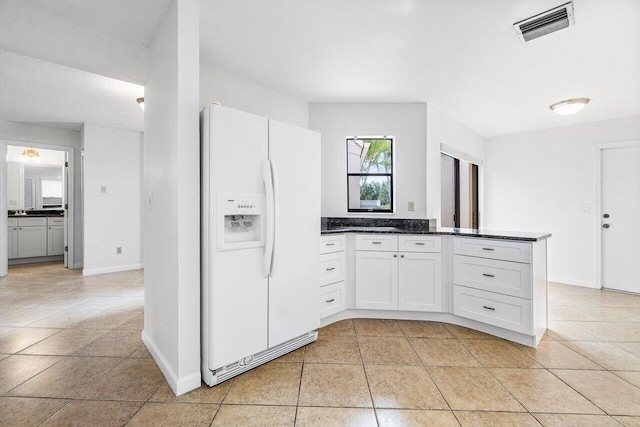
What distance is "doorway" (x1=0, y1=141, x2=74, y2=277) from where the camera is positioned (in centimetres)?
516

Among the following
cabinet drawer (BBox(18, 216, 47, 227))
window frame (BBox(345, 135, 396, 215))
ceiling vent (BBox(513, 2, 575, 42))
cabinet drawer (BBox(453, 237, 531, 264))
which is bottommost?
cabinet drawer (BBox(453, 237, 531, 264))

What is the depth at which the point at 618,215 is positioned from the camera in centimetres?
415

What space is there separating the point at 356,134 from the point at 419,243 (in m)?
1.57

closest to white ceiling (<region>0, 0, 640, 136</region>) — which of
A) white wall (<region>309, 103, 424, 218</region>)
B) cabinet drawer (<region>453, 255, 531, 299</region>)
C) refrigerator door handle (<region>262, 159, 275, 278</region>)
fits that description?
white wall (<region>309, 103, 424, 218</region>)

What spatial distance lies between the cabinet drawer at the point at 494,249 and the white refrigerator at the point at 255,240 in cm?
141

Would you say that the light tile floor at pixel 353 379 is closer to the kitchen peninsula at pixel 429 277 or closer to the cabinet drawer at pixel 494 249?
the kitchen peninsula at pixel 429 277

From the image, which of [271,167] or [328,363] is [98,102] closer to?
[271,167]

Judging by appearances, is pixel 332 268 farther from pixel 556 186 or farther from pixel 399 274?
pixel 556 186

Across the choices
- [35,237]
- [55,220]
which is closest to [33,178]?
[55,220]

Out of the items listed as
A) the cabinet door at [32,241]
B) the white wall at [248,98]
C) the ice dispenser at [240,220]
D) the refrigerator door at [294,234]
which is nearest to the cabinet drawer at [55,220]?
the cabinet door at [32,241]

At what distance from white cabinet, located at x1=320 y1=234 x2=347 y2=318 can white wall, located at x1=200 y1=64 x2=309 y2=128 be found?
1.53 m

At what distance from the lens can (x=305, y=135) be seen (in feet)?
7.84

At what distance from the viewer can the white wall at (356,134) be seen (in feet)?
12.1

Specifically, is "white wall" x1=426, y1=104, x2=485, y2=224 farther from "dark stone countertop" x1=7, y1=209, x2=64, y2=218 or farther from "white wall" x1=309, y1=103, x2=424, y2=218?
"dark stone countertop" x1=7, y1=209, x2=64, y2=218
